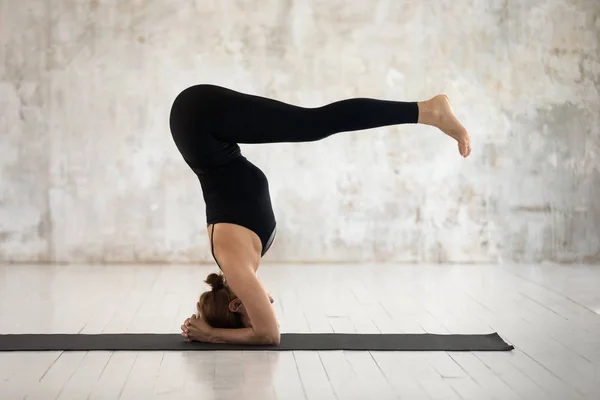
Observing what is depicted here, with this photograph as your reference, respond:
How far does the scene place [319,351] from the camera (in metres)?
3.49

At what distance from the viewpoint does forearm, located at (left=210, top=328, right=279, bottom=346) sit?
350cm

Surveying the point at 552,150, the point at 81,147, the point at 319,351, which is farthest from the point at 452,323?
the point at 81,147

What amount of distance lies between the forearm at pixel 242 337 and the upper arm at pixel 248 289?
0.08 meters

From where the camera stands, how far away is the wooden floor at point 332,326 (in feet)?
9.65

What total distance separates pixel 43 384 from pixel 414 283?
9.61 feet

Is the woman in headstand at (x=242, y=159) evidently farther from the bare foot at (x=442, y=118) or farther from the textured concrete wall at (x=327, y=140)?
the textured concrete wall at (x=327, y=140)

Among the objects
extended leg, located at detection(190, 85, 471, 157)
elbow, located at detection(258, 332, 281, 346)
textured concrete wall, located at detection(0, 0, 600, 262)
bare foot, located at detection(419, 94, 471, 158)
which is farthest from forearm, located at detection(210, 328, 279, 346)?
textured concrete wall, located at detection(0, 0, 600, 262)

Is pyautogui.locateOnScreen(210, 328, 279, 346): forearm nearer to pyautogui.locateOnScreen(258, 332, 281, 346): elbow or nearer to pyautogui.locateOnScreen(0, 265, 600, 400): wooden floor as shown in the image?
pyautogui.locateOnScreen(258, 332, 281, 346): elbow

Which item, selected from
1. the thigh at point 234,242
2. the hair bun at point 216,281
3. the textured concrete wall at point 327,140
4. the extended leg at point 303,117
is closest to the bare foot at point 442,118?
the extended leg at point 303,117

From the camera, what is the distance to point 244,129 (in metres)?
3.30

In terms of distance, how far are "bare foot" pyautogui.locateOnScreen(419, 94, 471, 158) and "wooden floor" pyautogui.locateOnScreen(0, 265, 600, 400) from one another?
0.90 m

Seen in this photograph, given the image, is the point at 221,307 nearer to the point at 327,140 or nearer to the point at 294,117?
the point at 294,117

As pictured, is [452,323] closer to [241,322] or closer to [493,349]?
[493,349]

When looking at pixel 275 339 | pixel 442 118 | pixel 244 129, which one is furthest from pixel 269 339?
pixel 442 118
